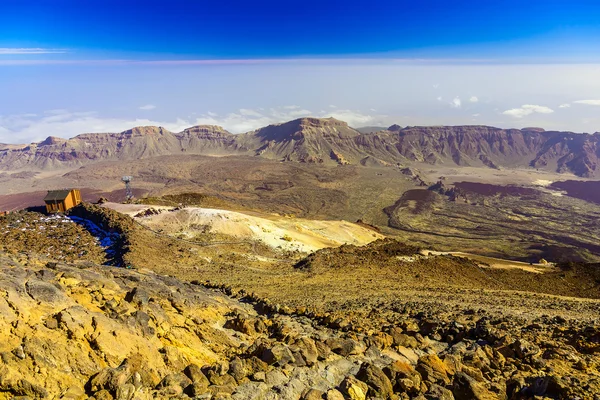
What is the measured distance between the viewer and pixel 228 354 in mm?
9703

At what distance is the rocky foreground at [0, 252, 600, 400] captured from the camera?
22.8 ft

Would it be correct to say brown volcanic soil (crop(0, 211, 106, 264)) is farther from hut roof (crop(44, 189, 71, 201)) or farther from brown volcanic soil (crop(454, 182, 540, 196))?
brown volcanic soil (crop(454, 182, 540, 196))

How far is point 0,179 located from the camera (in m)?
159

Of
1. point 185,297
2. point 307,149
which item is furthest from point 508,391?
point 307,149

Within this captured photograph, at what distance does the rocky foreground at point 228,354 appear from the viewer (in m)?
6.95

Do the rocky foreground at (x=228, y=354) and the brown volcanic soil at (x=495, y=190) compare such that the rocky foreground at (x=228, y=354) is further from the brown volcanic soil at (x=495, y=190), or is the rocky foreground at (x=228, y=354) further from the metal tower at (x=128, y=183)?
the brown volcanic soil at (x=495, y=190)

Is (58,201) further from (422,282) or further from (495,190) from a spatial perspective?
(495,190)

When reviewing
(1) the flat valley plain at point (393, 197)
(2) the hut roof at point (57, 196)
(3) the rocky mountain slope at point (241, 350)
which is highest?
(2) the hut roof at point (57, 196)

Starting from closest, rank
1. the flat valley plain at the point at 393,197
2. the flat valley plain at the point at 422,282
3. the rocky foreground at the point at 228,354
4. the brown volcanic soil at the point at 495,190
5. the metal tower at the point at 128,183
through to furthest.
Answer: the rocky foreground at the point at 228,354
the flat valley plain at the point at 422,282
the metal tower at the point at 128,183
the flat valley plain at the point at 393,197
the brown volcanic soil at the point at 495,190

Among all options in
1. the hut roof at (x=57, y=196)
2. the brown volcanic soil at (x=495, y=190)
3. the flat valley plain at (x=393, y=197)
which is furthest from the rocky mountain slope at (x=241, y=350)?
the brown volcanic soil at (x=495, y=190)

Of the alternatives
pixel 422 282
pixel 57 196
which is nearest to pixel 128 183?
pixel 57 196

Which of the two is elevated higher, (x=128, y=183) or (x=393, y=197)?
(x=128, y=183)

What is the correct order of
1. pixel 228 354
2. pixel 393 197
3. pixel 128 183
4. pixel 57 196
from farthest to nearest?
pixel 393 197, pixel 128 183, pixel 57 196, pixel 228 354

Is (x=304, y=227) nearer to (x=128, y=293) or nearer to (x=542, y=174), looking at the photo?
(x=128, y=293)
